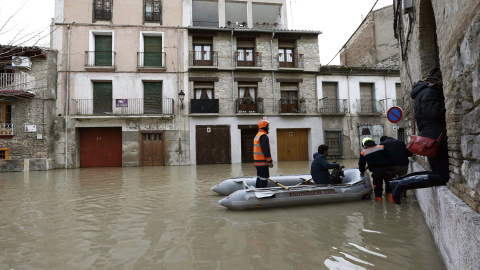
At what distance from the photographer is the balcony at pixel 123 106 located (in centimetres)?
1677

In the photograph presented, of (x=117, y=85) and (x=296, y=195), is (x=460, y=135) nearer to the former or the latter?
(x=296, y=195)

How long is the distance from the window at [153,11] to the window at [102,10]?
2194 mm

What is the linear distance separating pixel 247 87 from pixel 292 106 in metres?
3.37

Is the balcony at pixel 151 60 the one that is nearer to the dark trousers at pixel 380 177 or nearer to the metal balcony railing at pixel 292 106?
the metal balcony railing at pixel 292 106

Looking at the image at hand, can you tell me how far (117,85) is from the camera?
675 inches

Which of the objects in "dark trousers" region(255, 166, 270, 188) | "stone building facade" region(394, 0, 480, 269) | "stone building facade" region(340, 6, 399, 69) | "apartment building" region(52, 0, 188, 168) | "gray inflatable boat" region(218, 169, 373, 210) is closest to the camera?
"stone building facade" region(394, 0, 480, 269)

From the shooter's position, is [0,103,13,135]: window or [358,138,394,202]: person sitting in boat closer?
[358,138,394,202]: person sitting in boat

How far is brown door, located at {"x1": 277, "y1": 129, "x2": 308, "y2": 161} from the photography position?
18984 mm

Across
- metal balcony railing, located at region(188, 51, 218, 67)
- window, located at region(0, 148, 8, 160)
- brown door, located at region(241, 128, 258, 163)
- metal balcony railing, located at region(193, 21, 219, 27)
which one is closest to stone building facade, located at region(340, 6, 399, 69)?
brown door, located at region(241, 128, 258, 163)

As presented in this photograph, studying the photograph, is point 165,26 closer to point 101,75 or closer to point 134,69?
point 134,69

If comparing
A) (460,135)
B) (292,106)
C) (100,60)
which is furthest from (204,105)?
(460,135)

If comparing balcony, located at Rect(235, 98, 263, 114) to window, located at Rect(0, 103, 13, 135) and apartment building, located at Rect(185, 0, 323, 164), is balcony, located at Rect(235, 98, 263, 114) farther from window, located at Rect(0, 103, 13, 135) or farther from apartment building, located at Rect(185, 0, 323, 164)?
Answer: window, located at Rect(0, 103, 13, 135)

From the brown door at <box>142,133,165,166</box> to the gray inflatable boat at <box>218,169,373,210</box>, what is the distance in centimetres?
1328

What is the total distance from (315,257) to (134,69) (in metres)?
17.2
